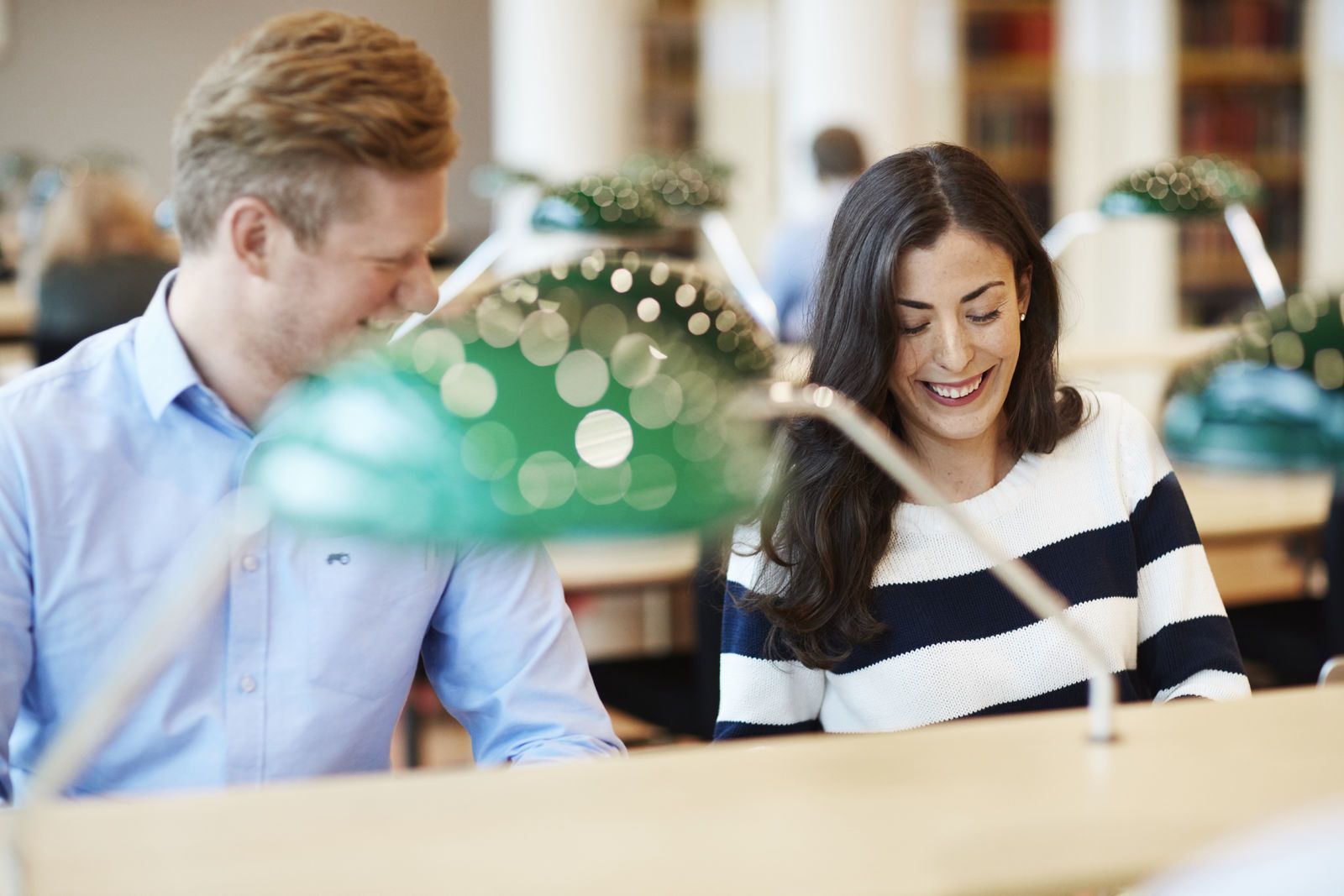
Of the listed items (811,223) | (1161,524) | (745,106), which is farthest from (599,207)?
(745,106)

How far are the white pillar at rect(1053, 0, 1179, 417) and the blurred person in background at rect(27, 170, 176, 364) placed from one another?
3.94 metres

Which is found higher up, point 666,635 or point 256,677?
point 256,677

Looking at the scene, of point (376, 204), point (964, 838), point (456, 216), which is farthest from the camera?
point (456, 216)

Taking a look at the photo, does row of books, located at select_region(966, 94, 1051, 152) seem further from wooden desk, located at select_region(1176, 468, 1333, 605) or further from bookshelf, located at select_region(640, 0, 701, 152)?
wooden desk, located at select_region(1176, 468, 1333, 605)

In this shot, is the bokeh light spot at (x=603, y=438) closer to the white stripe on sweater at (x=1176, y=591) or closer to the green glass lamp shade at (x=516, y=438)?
the green glass lamp shade at (x=516, y=438)

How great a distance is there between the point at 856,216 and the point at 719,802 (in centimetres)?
71

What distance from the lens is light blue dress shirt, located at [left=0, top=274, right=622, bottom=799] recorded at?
1292 millimetres

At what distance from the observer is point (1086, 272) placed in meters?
6.45

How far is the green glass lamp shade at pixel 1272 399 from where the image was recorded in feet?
2.56

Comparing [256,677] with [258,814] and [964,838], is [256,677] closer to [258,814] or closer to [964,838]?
[258,814]

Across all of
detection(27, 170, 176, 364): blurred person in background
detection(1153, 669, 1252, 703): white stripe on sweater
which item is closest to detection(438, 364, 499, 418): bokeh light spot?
detection(1153, 669, 1252, 703): white stripe on sweater

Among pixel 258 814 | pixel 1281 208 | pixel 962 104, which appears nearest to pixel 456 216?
pixel 962 104

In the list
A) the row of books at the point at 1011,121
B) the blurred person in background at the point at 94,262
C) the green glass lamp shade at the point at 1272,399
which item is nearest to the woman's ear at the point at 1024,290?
the green glass lamp shade at the point at 1272,399

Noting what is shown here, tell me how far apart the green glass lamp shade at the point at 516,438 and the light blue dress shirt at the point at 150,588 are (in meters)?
0.63
